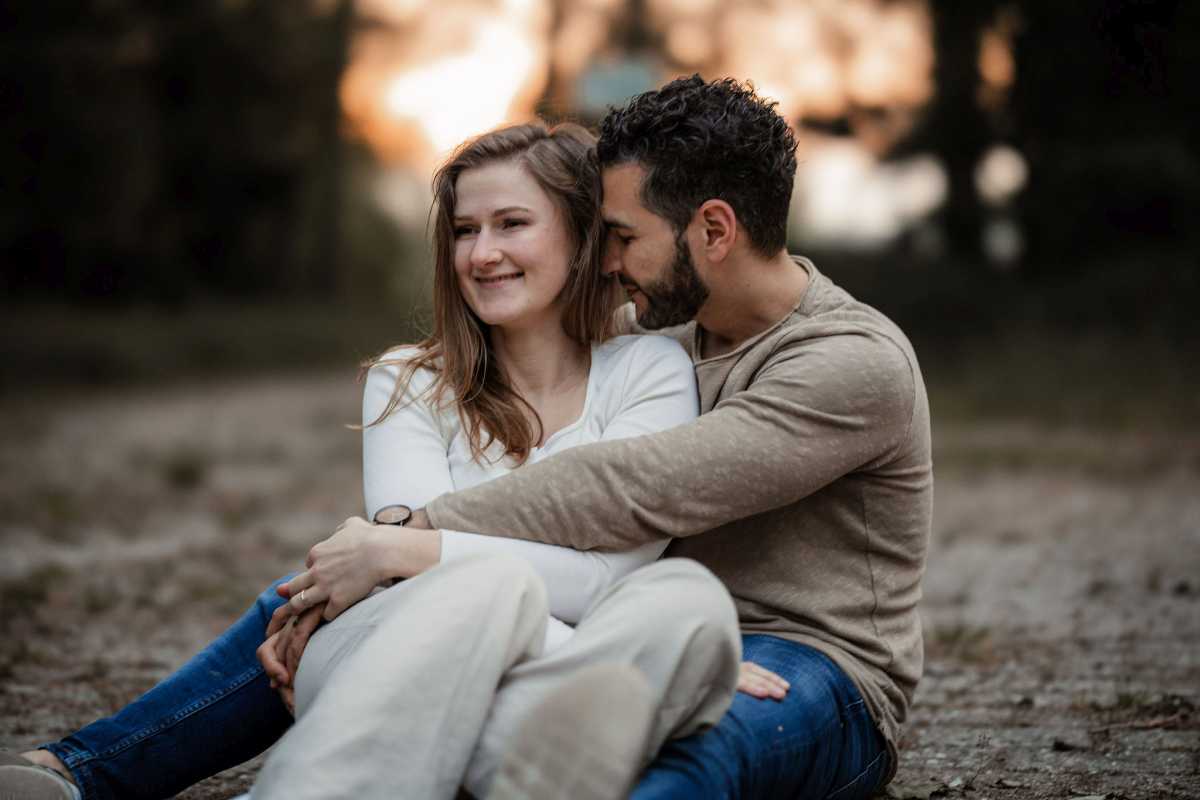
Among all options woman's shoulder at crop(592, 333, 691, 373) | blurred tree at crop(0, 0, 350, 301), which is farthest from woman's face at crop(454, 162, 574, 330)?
blurred tree at crop(0, 0, 350, 301)

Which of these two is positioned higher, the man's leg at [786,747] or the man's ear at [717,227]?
the man's ear at [717,227]

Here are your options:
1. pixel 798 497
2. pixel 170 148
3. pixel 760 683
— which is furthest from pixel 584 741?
pixel 170 148

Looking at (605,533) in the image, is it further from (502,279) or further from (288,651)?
(502,279)

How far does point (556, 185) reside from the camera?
10.6ft

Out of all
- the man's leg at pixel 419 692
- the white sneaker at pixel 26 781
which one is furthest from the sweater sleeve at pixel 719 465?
the white sneaker at pixel 26 781

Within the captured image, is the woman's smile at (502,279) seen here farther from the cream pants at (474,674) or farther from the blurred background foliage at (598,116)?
the blurred background foliage at (598,116)

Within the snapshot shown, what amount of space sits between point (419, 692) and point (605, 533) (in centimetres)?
64

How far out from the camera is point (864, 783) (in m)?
2.82

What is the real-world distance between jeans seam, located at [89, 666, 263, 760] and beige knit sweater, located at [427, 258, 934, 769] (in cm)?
58

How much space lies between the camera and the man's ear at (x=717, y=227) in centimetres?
304

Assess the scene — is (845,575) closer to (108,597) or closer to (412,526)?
(412,526)

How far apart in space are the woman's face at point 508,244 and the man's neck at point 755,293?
0.43 metres

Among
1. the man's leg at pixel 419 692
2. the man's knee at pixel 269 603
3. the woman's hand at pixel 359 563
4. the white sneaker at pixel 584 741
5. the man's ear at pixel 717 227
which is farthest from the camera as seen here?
the man's ear at pixel 717 227

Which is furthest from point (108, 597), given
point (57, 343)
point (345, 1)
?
point (345, 1)
